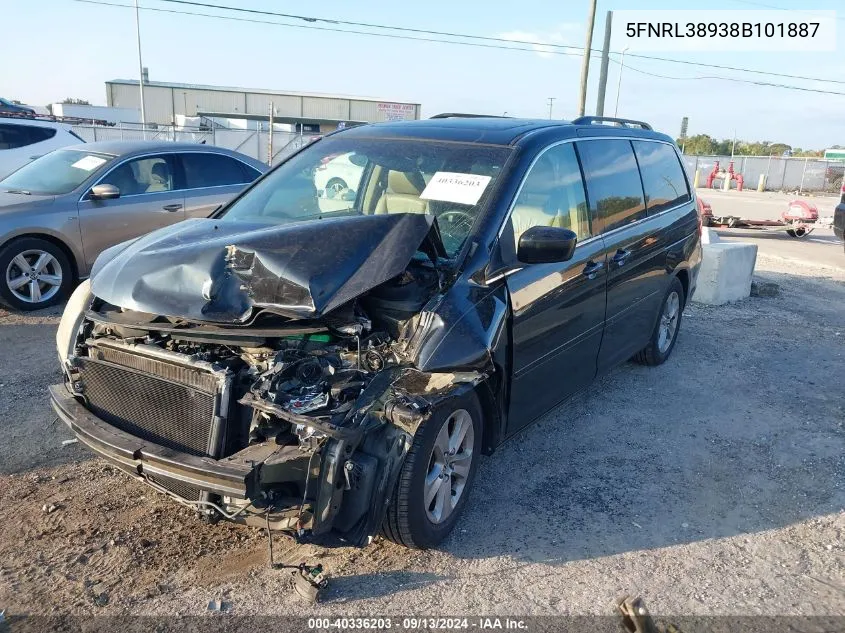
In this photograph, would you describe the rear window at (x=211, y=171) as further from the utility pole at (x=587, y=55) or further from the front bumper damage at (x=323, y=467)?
the utility pole at (x=587, y=55)

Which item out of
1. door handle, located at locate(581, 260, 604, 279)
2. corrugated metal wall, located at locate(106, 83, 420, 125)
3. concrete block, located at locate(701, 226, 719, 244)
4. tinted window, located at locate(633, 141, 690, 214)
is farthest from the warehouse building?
door handle, located at locate(581, 260, 604, 279)

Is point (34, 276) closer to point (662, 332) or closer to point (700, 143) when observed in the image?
point (662, 332)

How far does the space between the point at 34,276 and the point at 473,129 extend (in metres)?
5.07

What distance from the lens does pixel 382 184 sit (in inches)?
159

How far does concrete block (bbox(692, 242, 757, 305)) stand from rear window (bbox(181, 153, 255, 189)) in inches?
224

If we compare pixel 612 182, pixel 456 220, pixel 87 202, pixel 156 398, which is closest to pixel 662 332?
pixel 612 182

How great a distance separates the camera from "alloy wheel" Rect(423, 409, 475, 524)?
3.18 meters

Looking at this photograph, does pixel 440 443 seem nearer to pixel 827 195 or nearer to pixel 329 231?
pixel 329 231

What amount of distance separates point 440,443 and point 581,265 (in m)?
1.54

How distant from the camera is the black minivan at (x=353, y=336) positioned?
9.15ft

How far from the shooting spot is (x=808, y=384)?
229 inches

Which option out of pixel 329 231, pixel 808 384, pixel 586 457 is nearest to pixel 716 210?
pixel 808 384

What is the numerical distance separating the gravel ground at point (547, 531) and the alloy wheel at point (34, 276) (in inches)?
76.3

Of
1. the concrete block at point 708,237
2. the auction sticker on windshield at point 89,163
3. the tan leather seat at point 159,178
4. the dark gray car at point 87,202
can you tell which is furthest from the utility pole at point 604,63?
the auction sticker on windshield at point 89,163
